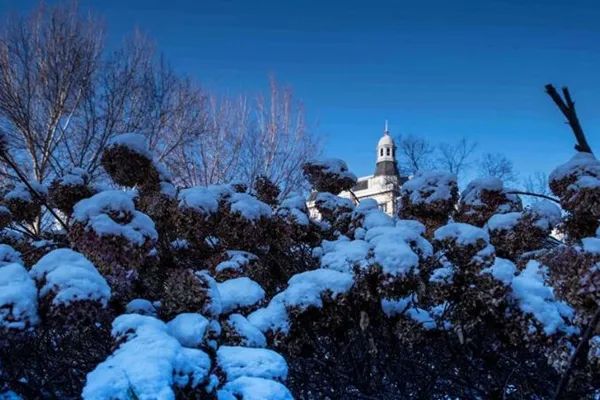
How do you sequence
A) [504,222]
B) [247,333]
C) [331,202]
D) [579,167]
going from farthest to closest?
[331,202] < [504,222] < [579,167] < [247,333]

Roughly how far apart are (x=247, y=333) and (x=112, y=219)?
60 centimetres

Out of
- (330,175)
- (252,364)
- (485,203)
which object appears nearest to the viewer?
(252,364)

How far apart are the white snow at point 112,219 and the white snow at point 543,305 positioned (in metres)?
1.22

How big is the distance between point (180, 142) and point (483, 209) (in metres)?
10.6

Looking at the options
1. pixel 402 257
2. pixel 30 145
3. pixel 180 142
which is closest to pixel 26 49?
pixel 30 145

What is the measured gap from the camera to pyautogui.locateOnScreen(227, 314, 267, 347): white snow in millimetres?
1379

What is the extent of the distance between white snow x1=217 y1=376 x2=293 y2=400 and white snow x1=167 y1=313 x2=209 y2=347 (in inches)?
7.8

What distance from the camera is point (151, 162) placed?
8.16 ft

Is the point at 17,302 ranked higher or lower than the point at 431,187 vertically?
lower

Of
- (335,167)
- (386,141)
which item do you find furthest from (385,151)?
(335,167)

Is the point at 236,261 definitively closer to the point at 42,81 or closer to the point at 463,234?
the point at 463,234

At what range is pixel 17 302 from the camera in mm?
1107

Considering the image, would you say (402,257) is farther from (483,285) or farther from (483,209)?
(483,209)

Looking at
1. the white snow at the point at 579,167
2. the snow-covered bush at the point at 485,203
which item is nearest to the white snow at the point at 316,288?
the white snow at the point at 579,167
